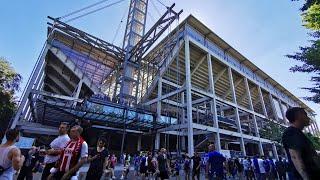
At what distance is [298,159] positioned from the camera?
93.0 inches

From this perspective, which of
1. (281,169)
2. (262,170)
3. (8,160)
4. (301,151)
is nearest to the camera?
(301,151)

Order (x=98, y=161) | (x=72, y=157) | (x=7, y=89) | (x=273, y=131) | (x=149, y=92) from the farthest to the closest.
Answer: (x=149, y=92), (x=273, y=131), (x=7, y=89), (x=98, y=161), (x=72, y=157)

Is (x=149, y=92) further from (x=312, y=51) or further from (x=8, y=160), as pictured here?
(x=8, y=160)

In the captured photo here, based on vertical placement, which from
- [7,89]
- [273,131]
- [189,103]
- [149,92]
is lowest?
[273,131]

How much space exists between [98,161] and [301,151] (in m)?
4.30

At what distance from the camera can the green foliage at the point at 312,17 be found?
6.67m

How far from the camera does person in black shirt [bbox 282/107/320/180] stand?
2.33 m

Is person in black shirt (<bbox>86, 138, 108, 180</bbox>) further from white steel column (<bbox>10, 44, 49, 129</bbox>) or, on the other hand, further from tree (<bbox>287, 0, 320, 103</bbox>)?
white steel column (<bbox>10, 44, 49, 129</bbox>)

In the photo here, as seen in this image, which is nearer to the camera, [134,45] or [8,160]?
[8,160]

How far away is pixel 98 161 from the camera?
5.37 meters

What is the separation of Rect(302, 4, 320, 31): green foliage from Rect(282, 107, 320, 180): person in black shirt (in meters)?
5.34

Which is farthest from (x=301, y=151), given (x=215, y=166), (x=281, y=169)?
(x=281, y=169)

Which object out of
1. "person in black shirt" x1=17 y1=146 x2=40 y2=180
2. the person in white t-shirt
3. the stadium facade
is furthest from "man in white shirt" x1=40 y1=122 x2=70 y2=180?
the stadium facade

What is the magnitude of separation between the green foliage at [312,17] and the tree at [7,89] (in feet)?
100
